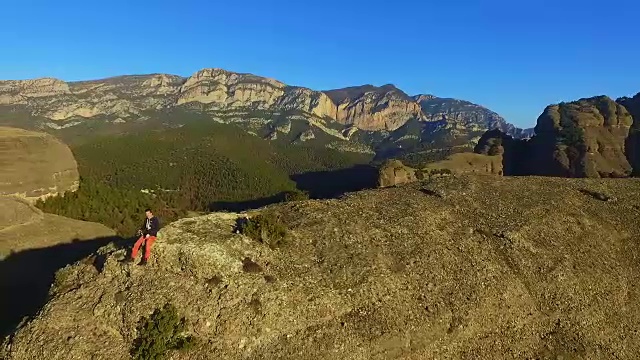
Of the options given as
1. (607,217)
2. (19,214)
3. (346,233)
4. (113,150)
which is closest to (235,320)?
(346,233)

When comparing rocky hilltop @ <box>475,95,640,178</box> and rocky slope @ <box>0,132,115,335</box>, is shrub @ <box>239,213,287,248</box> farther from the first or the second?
rocky hilltop @ <box>475,95,640,178</box>

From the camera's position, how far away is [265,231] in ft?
96.7

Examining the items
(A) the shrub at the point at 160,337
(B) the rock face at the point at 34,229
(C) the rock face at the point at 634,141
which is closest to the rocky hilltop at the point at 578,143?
(C) the rock face at the point at 634,141

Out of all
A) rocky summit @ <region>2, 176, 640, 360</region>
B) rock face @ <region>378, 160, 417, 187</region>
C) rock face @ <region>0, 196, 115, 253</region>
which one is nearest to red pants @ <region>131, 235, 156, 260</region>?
rocky summit @ <region>2, 176, 640, 360</region>

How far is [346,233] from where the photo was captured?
32.1 metres

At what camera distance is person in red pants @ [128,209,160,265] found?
26.3 metres

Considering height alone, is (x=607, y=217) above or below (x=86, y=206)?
above

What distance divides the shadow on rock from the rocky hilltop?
303ft

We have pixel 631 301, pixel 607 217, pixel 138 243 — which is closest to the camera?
pixel 138 243

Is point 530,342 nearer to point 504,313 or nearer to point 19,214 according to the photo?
point 504,313

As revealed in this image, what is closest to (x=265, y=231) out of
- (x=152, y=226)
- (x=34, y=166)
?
(x=152, y=226)

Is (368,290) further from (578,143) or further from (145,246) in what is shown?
(578,143)

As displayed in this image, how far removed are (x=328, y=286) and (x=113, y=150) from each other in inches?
7514

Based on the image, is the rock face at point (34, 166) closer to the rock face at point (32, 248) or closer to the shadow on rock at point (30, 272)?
the rock face at point (32, 248)
